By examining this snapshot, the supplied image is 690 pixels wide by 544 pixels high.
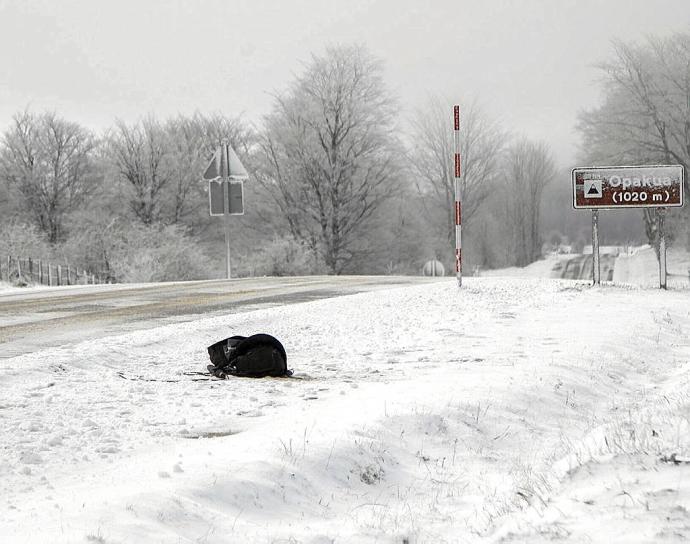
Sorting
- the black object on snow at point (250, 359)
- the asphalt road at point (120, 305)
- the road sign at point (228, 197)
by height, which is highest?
the road sign at point (228, 197)

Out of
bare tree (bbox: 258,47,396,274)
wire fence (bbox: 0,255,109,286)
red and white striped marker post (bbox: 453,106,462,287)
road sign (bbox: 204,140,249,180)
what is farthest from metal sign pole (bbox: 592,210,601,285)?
bare tree (bbox: 258,47,396,274)

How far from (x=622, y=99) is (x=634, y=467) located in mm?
Result: 42021

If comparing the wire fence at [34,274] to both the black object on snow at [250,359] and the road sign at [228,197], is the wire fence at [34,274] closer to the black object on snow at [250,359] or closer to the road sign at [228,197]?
the road sign at [228,197]

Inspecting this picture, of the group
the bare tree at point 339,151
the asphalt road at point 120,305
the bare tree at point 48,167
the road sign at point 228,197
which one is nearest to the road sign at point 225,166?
the road sign at point 228,197

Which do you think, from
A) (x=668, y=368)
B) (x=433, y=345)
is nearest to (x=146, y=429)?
(x=433, y=345)

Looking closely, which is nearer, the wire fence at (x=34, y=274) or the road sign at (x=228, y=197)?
the wire fence at (x=34, y=274)

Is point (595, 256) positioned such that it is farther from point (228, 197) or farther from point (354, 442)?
point (228, 197)

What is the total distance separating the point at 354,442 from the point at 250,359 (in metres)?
2.33

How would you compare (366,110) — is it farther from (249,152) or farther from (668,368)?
(668,368)

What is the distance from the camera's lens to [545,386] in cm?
664

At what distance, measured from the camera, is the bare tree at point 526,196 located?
60938 mm

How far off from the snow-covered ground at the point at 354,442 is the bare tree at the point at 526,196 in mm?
53042

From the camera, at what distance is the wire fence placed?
24020 mm

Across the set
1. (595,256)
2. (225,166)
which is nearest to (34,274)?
A: (225,166)
